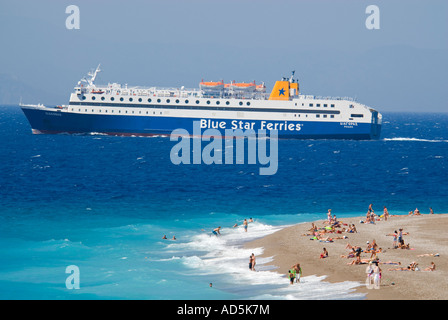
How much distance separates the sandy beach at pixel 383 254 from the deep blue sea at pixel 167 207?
1224mm

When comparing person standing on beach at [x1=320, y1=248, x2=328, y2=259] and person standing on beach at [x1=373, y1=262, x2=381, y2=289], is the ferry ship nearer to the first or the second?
person standing on beach at [x1=320, y1=248, x2=328, y2=259]

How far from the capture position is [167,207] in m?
62.2

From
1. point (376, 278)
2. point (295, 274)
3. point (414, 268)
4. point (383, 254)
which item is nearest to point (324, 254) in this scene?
point (383, 254)

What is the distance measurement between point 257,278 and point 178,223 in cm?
1907

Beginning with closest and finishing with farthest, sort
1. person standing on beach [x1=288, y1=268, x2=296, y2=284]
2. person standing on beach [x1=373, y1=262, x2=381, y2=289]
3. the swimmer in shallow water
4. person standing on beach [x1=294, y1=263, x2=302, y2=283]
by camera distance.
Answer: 1. person standing on beach [x1=373, y1=262, x2=381, y2=289]
2. person standing on beach [x1=288, y1=268, x2=296, y2=284]
3. person standing on beach [x1=294, y1=263, x2=302, y2=283]
4. the swimmer in shallow water

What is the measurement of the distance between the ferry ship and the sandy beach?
64.0 meters

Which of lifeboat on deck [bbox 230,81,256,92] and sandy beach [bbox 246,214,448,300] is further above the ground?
A: lifeboat on deck [bbox 230,81,256,92]

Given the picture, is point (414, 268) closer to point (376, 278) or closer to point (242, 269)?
point (376, 278)

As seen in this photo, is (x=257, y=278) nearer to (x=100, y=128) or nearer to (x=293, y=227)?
(x=293, y=227)

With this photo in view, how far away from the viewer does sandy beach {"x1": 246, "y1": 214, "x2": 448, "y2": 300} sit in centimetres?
3119

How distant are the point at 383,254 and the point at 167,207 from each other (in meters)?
27.8

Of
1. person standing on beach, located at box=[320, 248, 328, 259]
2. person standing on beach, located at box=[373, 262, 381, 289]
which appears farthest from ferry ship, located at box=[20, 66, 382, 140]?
person standing on beach, located at box=[373, 262, 381, 289]

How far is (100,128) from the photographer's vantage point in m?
119
